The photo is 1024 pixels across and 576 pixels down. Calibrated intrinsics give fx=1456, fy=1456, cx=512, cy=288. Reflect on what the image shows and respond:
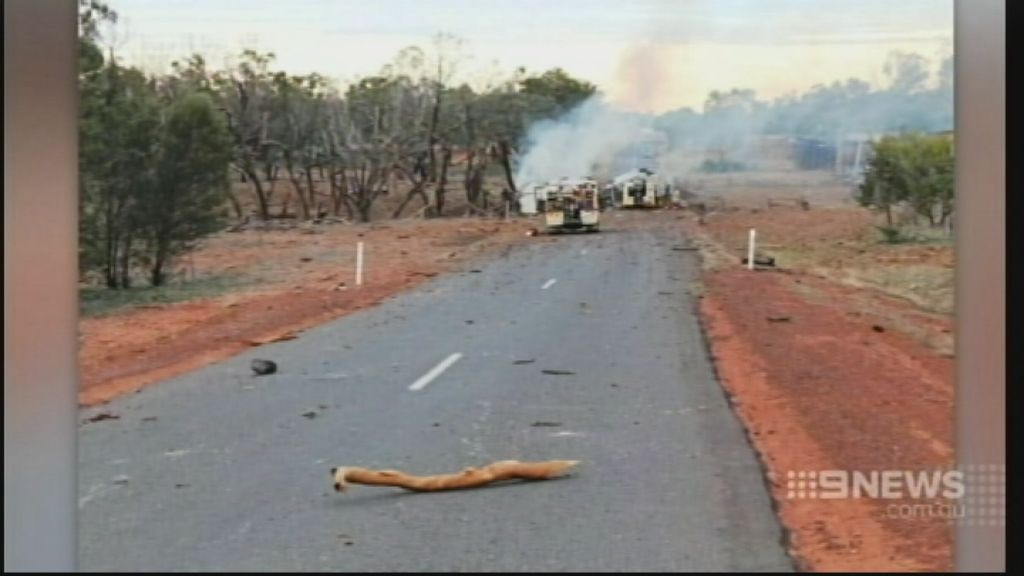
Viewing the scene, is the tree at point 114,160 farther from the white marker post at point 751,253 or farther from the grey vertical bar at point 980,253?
the grey vertical bar at point 980,253

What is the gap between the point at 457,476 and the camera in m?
4.11

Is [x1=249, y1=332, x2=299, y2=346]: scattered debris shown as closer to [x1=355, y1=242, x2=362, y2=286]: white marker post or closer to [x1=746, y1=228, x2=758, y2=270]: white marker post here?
[x1=355, y1=242, x2=362, y2=286]: white marker post

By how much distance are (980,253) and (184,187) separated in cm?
230

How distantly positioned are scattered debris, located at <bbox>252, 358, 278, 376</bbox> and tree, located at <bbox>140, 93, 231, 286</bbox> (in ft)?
1.20

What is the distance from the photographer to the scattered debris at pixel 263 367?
4219mm

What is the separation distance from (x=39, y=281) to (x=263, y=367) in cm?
68

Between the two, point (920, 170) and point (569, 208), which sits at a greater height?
point (920, 170)

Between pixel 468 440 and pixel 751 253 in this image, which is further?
pixel 751 253

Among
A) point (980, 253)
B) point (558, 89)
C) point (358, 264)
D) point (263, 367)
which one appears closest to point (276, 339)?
point (263, 367)

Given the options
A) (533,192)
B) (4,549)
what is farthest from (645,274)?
(4,549)

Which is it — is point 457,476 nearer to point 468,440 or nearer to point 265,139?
point 468,440

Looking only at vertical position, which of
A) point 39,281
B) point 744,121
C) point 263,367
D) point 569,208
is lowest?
point 263,367

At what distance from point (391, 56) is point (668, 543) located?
5.24 feet

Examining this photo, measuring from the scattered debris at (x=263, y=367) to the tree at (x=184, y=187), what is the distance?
0.37 m
